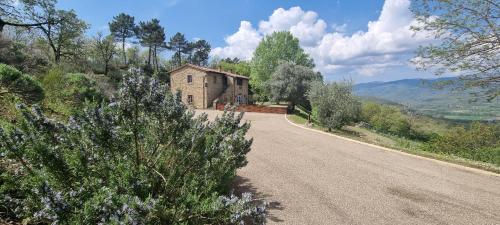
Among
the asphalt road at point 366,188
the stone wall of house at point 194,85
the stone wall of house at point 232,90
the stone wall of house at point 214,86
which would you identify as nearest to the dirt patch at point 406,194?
the asphalt road at point 366,188

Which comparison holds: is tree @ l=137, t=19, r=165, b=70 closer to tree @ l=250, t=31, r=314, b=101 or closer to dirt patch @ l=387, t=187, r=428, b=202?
tree @ l=250, t=31, r=314, b=101

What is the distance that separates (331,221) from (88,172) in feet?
13.9

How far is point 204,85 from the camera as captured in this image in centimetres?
3753

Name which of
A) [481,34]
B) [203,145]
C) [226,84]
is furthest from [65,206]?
[226,84]

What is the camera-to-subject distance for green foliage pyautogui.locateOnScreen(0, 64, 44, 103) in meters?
7.37

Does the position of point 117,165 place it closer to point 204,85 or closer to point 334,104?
point 334,104

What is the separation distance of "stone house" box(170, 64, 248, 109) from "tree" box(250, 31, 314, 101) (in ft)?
17.3

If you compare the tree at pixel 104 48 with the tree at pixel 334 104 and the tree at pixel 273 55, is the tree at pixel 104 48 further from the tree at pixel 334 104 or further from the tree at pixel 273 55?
the tree at pixel 334 104

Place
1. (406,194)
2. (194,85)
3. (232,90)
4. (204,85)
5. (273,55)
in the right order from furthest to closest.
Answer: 1. (273,55)
2. (232,90)
3. (194,85)
4. (204,85)
5. (406,194)

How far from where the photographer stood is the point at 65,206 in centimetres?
246

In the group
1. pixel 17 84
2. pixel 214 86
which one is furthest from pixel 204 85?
pixel 17 84

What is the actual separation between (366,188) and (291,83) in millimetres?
28188

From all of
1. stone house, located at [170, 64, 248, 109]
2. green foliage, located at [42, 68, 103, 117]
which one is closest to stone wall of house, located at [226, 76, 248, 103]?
stone house, located at [170, 64, 248, 109]

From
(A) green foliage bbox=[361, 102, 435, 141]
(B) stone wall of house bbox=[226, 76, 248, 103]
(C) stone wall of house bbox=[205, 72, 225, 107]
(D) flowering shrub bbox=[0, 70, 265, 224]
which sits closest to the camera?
(D) flowering shrub bbox=[0, 70, 265, 224]
